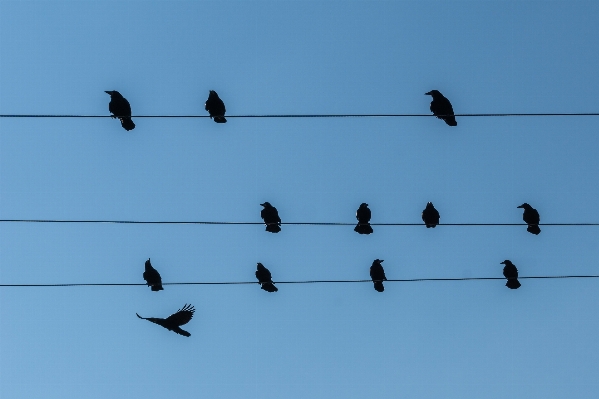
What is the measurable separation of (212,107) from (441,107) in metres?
3.33

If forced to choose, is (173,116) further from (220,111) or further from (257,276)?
(257,276)

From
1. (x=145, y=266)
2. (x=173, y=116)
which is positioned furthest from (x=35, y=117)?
(x=145, y=266)

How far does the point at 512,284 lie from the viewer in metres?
13.1

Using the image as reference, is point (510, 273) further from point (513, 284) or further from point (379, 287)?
point (379, 287)

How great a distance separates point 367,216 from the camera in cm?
1369

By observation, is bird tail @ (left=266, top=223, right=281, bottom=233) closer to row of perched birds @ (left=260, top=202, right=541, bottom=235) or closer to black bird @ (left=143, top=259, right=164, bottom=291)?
row of perched birds @ (left=260, top=202, right=541, bottom=235)

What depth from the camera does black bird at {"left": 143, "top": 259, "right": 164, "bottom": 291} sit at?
12766 mm

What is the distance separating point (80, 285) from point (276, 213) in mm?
3492

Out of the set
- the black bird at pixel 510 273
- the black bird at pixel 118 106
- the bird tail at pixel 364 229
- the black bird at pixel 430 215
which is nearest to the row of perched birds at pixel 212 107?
the black bird at pixel 118 106

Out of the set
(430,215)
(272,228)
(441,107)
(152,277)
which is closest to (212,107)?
(272,228)

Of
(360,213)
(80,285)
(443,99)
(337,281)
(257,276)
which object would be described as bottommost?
(80,285)

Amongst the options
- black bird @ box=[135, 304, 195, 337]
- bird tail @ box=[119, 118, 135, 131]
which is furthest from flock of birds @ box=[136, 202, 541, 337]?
bird tail @ box=[119, 118, 135, 131]

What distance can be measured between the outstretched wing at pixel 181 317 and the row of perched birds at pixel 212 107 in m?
2.70

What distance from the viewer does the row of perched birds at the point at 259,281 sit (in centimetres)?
1238
